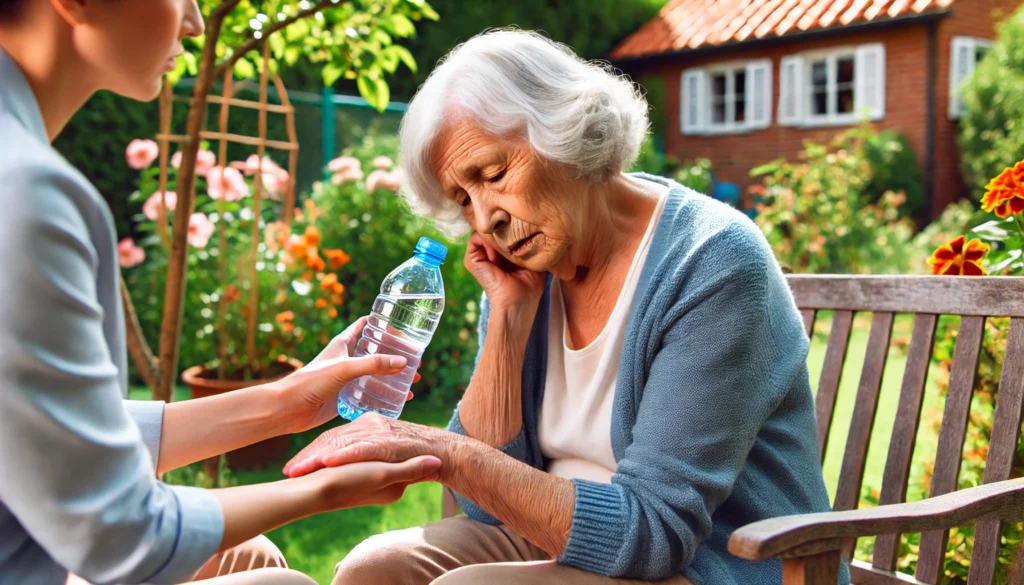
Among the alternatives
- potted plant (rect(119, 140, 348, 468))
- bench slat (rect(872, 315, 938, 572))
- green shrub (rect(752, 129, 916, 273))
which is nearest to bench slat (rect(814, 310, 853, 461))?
bench slat (rect(872, 315, 938, 572))

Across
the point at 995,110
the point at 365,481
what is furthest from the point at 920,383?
the point at 995,110

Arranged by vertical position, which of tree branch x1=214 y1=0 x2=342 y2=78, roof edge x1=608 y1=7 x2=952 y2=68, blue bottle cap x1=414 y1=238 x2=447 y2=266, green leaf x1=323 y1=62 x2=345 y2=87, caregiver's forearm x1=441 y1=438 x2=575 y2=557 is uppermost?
roof edge x1=608 y1=7 x2=952 y2=68

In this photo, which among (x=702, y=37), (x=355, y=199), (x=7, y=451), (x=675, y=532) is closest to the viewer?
(x=7, y=451)

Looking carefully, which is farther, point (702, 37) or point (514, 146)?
point (702, 37)

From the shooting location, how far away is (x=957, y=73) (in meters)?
14.1

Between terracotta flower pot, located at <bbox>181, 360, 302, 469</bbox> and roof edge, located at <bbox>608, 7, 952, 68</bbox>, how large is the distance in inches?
460

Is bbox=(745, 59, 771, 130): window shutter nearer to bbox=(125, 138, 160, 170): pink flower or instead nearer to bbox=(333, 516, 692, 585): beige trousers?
bbox=(125, 138, 160, 170): pink flower

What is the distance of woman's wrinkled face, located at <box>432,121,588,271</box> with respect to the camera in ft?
6.59

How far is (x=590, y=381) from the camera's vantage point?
212 cm

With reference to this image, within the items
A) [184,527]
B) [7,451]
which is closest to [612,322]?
[184,527]

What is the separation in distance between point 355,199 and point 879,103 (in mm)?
10531

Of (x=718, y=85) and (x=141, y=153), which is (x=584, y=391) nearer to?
(x=141, y=153)

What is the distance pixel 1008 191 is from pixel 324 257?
169 inches

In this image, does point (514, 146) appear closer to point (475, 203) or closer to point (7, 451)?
point (475, 203)
